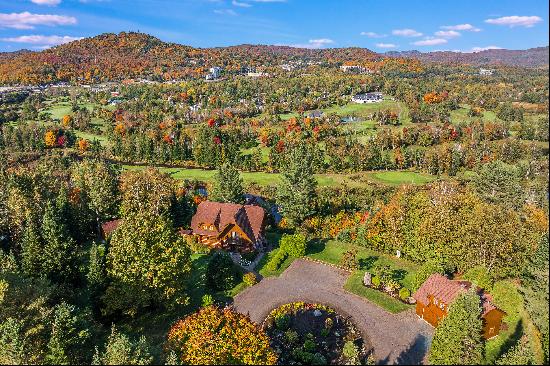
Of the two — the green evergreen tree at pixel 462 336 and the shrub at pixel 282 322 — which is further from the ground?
the green evergreen tree at pixel 462 336

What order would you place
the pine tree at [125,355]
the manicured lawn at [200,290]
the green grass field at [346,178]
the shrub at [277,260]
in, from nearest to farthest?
the pine tree at [125,355], the manicured lawn at [200,290], the shrub at [277,260], the green grass field at [346,178]

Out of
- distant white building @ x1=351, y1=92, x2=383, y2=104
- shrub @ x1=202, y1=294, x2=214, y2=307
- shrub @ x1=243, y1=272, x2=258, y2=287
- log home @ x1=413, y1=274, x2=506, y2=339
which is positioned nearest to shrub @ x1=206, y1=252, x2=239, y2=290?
shrub @ x1=243, y1=272, x2=258, y2=287

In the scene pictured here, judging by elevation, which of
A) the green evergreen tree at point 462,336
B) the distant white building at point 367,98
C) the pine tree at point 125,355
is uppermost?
the distant white building at point 367,98

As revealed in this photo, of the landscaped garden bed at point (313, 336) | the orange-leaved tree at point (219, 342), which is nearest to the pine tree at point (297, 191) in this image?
the landscaped garden bed at point (313, 336)

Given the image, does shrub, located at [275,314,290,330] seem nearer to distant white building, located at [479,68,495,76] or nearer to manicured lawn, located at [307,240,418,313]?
manicured lawn, located at [307,240,418,313]

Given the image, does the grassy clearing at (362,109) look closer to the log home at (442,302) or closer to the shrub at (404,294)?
the shrub at (404,294)

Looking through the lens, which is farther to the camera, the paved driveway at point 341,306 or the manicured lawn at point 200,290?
the manicured lawn at point 200,290

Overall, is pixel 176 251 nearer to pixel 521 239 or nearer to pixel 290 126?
pixel 521 239
